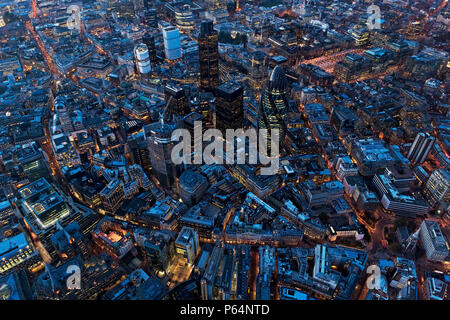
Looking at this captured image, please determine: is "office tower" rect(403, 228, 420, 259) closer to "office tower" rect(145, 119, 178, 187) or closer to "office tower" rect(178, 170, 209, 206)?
"office tower" rect(178, 170, 209, 206)

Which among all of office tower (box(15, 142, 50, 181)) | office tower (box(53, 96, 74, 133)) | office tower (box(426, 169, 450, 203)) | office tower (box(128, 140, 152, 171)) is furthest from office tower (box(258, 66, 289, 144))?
office tower (box(15, 142, 50, 181))

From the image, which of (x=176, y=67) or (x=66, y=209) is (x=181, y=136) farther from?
(x=176, y=67)

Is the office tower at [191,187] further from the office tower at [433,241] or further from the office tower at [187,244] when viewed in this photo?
the office tower at [433,241]

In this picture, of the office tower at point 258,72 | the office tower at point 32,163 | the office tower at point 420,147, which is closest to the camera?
the office tower at point 32,163

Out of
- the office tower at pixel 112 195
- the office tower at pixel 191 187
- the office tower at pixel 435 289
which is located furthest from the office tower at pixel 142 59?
the office tower at pixel 435 289

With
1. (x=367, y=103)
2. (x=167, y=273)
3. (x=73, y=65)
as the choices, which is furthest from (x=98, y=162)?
(x=367, y=103)

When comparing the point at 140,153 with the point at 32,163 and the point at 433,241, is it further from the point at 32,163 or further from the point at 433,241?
the point at 433,241
